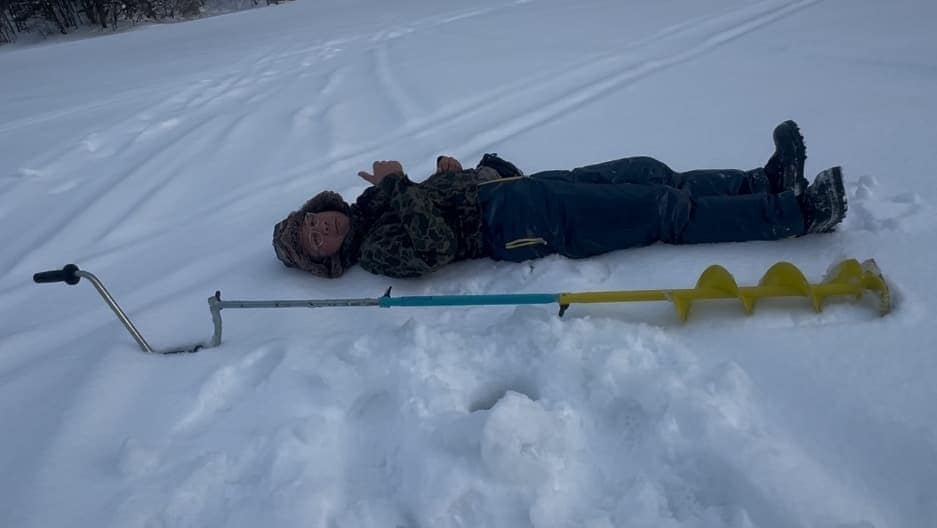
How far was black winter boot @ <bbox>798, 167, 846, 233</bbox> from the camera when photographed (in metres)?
1.92

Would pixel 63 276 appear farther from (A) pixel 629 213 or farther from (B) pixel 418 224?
(A) pixel 629 213

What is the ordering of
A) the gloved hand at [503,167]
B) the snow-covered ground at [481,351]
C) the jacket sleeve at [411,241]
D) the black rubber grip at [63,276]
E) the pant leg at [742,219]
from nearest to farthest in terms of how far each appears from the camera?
1. the snow-covered ground at [481,351]
2. the black rubber grip at [63,276]
3. the pant leg at [742,219]
4. the jacket sleeve at [411,241]
5. the gloved hand at [503,167]

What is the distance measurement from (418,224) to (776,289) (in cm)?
128

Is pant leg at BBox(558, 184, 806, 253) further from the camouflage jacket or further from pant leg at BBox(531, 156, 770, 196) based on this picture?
the camouflage jacket

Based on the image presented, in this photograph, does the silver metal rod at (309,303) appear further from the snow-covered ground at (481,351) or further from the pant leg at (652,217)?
the pant leg at (652,217)

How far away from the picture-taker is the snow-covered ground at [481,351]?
1.32 m

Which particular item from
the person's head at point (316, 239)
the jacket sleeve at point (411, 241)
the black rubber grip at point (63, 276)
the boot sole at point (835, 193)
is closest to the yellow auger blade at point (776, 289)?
the boot sole at point (835, 193)

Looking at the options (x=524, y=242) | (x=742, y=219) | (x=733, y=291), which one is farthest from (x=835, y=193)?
(x=524, y=242)

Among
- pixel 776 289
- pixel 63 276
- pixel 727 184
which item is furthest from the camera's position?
pixel 727 184

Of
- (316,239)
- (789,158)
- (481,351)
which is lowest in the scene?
(481,351)

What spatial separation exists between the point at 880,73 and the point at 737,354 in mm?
3279

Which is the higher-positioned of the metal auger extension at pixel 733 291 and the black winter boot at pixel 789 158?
the black winter boot at pixel 789 158

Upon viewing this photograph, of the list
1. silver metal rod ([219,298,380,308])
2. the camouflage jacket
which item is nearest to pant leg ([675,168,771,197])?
the camouflage jacket

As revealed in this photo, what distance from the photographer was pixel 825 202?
76.4 inches
